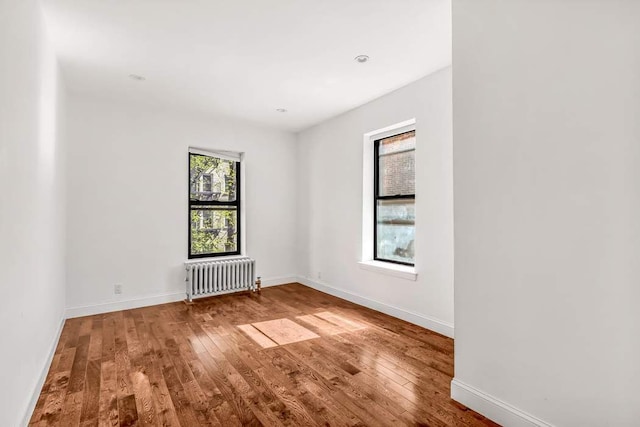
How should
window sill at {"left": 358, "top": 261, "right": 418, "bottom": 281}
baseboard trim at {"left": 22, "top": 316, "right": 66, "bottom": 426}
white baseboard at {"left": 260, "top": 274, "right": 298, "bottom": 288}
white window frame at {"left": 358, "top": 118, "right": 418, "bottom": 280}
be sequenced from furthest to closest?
1. white baseboard at {"left": 260, "top": 274, "right": 298, "bottom": 288}
2. white window frame at {"left": 358, "top": 118, "right": 418, "bottom": 280}
3. window sill at {"left": 358, "top": 261, "right": 418, "bottom": 281}
4. baseboard trim at {"left": 22, "top": 316, "right": 66, "bottom": 426}

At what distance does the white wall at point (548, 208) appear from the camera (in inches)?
59.2

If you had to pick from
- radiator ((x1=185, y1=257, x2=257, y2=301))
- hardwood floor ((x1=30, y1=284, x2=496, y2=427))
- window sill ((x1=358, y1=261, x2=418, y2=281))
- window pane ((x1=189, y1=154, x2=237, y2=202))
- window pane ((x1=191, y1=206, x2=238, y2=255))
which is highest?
window pane ((x1=189, y1=154, x2=237, y2=202))

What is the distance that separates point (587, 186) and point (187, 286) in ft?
15.1

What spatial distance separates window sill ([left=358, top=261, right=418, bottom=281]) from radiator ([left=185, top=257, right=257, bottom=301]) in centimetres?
184

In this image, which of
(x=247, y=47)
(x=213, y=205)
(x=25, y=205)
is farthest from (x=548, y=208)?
(x=213, y=205)

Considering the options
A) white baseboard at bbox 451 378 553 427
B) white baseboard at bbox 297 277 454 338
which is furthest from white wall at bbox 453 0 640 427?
white baseboard at bbox 297 277 454 338

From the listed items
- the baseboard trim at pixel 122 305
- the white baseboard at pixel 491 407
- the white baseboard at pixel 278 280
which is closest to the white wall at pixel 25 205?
the baseboard trim at pixel 122 305

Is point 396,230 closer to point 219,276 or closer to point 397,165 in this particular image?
point 397,165

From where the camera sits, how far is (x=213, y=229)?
5199 mm

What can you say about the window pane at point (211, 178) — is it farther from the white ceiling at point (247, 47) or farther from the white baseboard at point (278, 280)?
the white baseboard at point (278, 280)

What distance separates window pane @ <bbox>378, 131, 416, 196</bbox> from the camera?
3.97 m

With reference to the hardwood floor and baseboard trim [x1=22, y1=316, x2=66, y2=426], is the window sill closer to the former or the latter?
the hardwood floor

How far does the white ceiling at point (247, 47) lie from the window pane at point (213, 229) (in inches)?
66.5

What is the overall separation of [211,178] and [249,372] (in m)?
3.34
